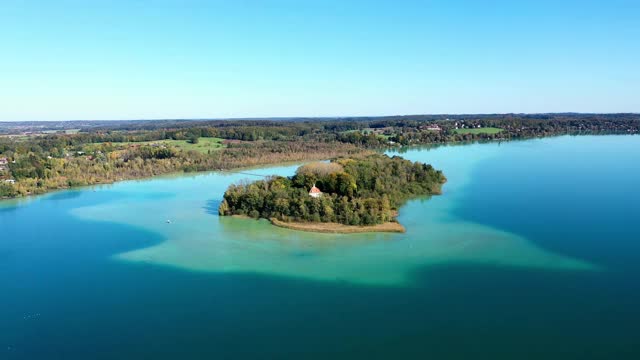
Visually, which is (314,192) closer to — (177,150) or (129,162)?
(129,162)

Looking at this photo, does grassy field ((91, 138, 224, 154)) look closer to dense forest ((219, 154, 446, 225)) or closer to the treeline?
the treeline

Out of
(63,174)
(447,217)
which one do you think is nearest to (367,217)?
(447,217)

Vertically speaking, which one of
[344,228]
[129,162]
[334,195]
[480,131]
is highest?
[480,131]

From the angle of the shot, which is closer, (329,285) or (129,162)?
(329,285)

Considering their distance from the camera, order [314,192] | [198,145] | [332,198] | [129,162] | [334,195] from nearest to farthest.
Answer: [332,198]
[334,195]
[314,192]
[129,162]
[198,145]

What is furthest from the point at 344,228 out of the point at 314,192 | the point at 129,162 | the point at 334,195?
the point at 129,162

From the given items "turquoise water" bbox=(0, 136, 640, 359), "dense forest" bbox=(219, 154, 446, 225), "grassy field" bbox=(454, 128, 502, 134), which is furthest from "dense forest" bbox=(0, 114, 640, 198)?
"dense forest" bbox=(219, 154, 446, 225)

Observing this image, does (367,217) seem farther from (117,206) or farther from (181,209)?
(117,206)
